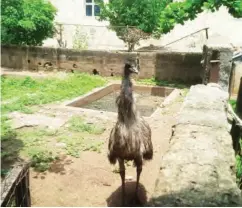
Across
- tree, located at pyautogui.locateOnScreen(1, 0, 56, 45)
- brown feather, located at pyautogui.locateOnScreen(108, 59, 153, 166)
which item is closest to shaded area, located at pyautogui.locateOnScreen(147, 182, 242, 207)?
brown feather, located at pyautogui.locateOnScreen(108, 59, 153, 166)

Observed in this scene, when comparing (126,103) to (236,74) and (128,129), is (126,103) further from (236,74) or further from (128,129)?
(236,74)

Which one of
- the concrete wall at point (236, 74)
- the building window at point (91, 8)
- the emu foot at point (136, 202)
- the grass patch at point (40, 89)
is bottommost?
the emu foot at point (136, 202)

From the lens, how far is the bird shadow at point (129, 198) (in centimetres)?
447

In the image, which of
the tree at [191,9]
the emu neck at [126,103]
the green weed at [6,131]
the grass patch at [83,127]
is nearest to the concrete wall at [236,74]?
the tree at [191,9]

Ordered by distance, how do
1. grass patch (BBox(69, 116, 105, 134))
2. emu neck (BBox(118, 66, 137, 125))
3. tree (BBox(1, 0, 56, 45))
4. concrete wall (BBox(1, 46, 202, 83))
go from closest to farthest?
emu neck (BBox(118, 66, 137, 125)) → grass patch (BBox(69, 116, 105, 134)) → concrete wall (BBox(1, 46, 202, 83)) → tree (BBox(1, 0, 56, 45))

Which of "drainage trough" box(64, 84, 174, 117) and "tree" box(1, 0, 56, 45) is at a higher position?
"tree" box(1, 0, 56, 45)

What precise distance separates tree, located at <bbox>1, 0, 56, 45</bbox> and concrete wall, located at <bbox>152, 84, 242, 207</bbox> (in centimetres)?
1050

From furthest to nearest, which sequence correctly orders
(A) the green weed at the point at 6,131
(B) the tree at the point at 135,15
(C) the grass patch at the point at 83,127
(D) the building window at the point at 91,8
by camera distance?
(D) the building window at the point at 91,8 < (B) the tree at the point at 135,15 < (C) the grass patch at the point at 83,127 < (A) the green weed at the point at 6,131

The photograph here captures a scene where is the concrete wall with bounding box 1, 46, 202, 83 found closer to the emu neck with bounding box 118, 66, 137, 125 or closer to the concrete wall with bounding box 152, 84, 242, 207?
the concrete wall with bounding box 152, 84, 242, 207

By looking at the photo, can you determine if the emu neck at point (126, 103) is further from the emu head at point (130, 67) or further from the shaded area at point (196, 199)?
the shaded area at point (196, 199)

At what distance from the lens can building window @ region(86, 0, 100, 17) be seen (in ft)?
57.8

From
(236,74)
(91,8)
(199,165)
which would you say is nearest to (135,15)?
(91,8)

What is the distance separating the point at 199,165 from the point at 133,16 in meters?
12.3

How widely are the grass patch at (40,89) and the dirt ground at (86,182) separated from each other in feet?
10.7
